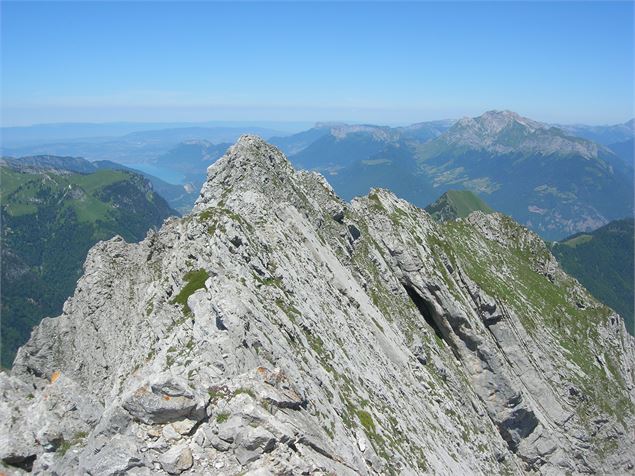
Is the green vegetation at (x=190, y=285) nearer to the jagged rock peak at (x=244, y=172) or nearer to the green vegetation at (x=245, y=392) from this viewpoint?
the green vegetation at (x=245, y=392)

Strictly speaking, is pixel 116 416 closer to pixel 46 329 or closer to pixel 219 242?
pixel 219 242

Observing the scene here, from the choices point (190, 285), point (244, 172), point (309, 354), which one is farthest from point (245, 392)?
point (244, 172)

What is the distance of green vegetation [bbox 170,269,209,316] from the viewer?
124ft

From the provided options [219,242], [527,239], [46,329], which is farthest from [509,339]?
[46,329]

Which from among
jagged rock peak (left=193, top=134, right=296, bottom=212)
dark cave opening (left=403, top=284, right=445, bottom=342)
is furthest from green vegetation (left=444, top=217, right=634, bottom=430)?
jagged rock peak (left=193, top=134, right=296, bottom=212)

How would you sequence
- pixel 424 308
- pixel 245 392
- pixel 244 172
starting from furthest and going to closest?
pixel 424 308 → pixel 244 172 → pixel 245 392

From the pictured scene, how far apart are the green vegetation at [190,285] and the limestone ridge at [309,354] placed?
0.67 feet

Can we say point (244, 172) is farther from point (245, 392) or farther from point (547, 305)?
point (547, 305)

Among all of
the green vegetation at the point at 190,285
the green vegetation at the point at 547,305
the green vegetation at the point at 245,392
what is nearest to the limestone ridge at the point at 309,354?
the green vegetation at the point at 245,392

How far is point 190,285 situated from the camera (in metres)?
39.4

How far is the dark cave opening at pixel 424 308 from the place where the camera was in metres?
70.0

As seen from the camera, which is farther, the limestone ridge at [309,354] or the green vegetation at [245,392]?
the green vegetation at [245,392]

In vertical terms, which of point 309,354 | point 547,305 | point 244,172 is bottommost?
point 547,305

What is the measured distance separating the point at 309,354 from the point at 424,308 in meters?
36.8
